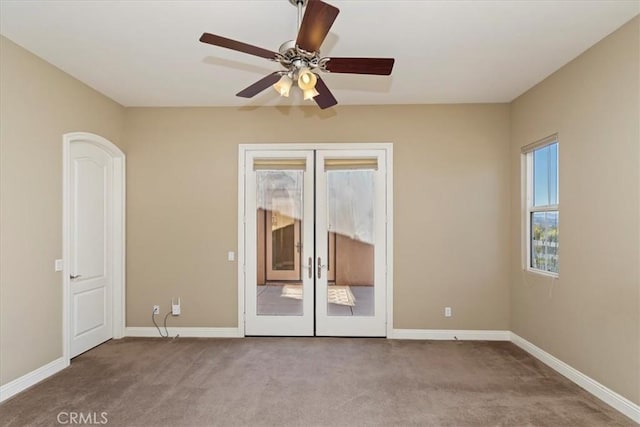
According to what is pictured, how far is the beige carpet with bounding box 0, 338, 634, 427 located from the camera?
104 inches

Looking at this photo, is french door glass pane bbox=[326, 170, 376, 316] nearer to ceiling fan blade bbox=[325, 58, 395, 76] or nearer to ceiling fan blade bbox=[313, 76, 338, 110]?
ceiling fan blade bbox=[313, 76, 338, 110]

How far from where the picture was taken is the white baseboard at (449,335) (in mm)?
4336

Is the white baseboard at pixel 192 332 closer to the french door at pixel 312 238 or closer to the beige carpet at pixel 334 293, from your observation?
the french door at pixel 312 238

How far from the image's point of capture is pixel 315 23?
1763mm

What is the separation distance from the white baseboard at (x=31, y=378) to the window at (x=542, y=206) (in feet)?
15.7

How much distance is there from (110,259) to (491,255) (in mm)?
4536

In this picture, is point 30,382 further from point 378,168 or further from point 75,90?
point 378,168

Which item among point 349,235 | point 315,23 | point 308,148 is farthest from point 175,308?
point 315,23

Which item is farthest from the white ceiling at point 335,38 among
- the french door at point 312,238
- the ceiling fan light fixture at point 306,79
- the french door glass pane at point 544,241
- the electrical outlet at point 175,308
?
the electrical outlet at point 175,308

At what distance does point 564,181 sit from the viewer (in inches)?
132

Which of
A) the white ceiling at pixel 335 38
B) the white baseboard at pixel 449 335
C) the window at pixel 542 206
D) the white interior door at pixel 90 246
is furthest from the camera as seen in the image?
the white baseboard at pixel 449 335

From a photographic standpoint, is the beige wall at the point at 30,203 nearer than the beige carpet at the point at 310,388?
No

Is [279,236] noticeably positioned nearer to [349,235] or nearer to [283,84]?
[349,235]

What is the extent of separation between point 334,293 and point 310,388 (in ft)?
4.96
